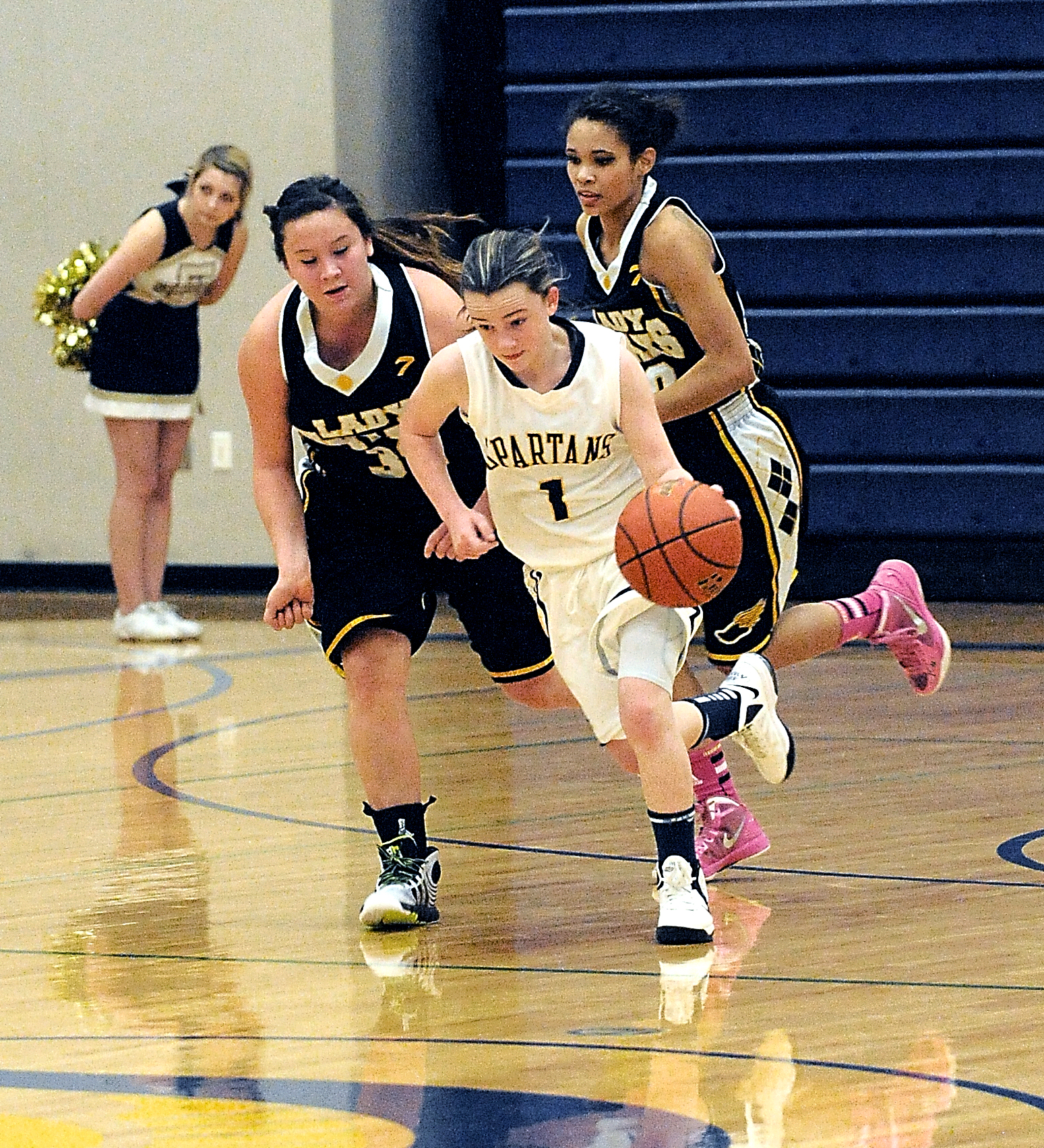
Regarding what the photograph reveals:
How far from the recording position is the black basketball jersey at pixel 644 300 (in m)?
3.69

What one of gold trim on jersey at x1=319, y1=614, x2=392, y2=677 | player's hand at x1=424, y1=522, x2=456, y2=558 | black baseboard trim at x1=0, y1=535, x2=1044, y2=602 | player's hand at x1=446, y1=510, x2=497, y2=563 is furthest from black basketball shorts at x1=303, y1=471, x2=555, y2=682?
black baseboard trim at x1=0, y1=535, x2=1044, y2=602

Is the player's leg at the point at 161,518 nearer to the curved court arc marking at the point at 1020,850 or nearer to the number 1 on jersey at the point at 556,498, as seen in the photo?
the curved court arc marking at the point at 1020,850

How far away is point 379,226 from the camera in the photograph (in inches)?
140

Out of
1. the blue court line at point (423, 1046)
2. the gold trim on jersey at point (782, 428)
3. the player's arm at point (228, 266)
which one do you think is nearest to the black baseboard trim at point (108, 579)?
the player's arm at point (228, 266)

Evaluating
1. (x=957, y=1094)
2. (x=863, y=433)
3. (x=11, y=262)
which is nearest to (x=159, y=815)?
(x=957, y=1094)

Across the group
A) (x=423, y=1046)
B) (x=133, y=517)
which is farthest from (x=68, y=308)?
(x=423, y=1046)

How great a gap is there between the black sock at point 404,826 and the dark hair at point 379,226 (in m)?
0.86

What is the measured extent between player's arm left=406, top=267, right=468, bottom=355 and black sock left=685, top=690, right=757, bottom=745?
693 mm

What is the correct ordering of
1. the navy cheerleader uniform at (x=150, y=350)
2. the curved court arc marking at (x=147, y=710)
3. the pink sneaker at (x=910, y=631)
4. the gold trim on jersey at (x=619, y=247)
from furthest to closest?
1. the navy cheerleader uniform at (x=150, y=350)
2. the curved court arc marking at (x=147, y=710)
3. the pink sneaker at (x=910, y=631)
4. the gold trim on jersey at (x=619, y=247)

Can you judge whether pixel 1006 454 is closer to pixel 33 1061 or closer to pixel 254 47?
pixel 254 47

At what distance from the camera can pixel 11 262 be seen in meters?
8.87

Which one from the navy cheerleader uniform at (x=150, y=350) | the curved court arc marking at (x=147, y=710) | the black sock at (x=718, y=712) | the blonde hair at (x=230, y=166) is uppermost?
the blonde hair at (x=230, y=166)

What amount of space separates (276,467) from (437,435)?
0.99 feet

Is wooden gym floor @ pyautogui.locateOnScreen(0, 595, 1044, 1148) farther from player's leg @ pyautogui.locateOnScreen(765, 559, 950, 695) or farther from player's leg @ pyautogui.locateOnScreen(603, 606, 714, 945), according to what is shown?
player's leg @ pyautogui.locateOnScreen(765, 559, 950, 695)
